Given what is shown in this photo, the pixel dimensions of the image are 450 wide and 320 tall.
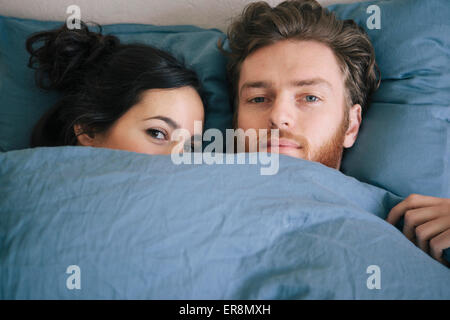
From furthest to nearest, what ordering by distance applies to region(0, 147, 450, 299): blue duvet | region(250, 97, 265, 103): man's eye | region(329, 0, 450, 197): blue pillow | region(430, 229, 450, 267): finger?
region(250, 97, 265, 103): man's eye < region(329, 0, 450, 197): blue pillow < region(430, 229, 450, 267): finger < region(0, 147, 450, 299): blue duvet

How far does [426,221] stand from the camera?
72cm

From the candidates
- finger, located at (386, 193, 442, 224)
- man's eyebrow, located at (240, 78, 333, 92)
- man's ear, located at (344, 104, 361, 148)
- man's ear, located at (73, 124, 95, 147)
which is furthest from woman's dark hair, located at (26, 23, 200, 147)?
finger, located at (386, 193, 442, 224)

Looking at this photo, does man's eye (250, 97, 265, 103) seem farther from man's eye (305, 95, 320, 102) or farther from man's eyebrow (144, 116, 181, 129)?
man's eyebrow (144, 116, 181, 129)

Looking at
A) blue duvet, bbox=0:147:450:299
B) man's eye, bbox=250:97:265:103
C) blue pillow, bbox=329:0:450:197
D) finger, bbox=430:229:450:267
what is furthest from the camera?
man's eye, bbox=250:97:265:103

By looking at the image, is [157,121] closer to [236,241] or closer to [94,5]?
[236,241]

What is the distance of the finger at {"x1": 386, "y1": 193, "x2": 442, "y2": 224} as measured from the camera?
74 centimetres

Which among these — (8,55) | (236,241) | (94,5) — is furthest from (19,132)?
(236,241)

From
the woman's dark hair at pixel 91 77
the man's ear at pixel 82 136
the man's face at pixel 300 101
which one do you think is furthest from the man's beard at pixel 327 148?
the man's ear at pixel 82 136

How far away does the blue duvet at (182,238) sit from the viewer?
0.50 m

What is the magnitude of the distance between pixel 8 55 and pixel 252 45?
2.65ft

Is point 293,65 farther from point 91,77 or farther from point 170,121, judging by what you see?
point 91,77

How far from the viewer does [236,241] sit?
1.81 feet

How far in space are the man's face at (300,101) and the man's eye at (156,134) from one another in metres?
0.24

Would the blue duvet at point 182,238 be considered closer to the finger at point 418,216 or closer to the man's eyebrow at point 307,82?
the finger at point 418,216
